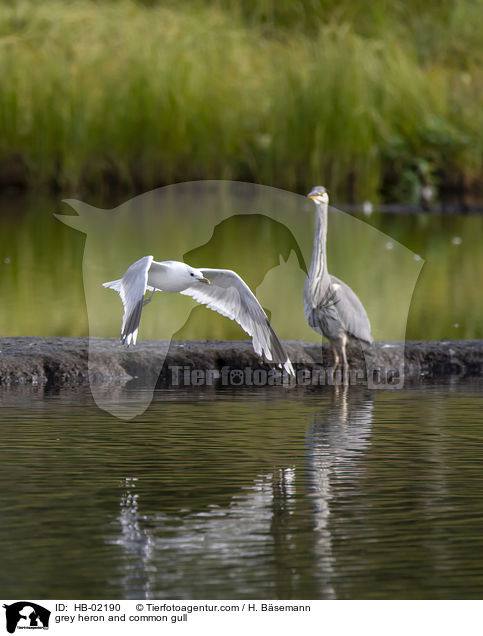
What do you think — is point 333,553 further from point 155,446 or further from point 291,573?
point 155,446

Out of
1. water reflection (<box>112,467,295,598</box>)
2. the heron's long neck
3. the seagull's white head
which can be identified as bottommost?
water reflection (<box>112,467,295,598</box>)

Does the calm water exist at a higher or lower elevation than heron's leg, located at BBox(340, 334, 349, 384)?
lower

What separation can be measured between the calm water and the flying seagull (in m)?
0.31

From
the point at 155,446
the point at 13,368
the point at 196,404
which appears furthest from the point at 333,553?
the point at 13,368

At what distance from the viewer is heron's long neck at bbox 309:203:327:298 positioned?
785 centimetres

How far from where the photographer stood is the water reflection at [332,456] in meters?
4.25

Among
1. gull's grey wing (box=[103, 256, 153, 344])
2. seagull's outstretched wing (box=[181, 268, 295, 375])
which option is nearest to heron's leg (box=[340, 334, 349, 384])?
seagull's outstretched wing (box=[181, 268, 295, 375])

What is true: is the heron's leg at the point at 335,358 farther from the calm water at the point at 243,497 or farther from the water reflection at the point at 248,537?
the water reflection at the point at 248,537

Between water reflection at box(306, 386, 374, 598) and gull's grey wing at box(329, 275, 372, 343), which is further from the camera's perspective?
gull's grey wing at box(329, 275, 372, 343)

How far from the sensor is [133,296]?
6090mm

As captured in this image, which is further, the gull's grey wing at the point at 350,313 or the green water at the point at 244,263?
the green water at the point at 244,263

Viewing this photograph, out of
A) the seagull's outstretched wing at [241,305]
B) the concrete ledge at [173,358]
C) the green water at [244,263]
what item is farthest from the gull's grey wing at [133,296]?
the green water at [244,263]

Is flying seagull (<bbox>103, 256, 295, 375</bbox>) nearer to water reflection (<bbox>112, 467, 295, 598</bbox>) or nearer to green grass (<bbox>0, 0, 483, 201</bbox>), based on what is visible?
water reflection (<bbox>112, 467, 295, 598</bbox>)

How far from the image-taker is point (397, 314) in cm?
996
